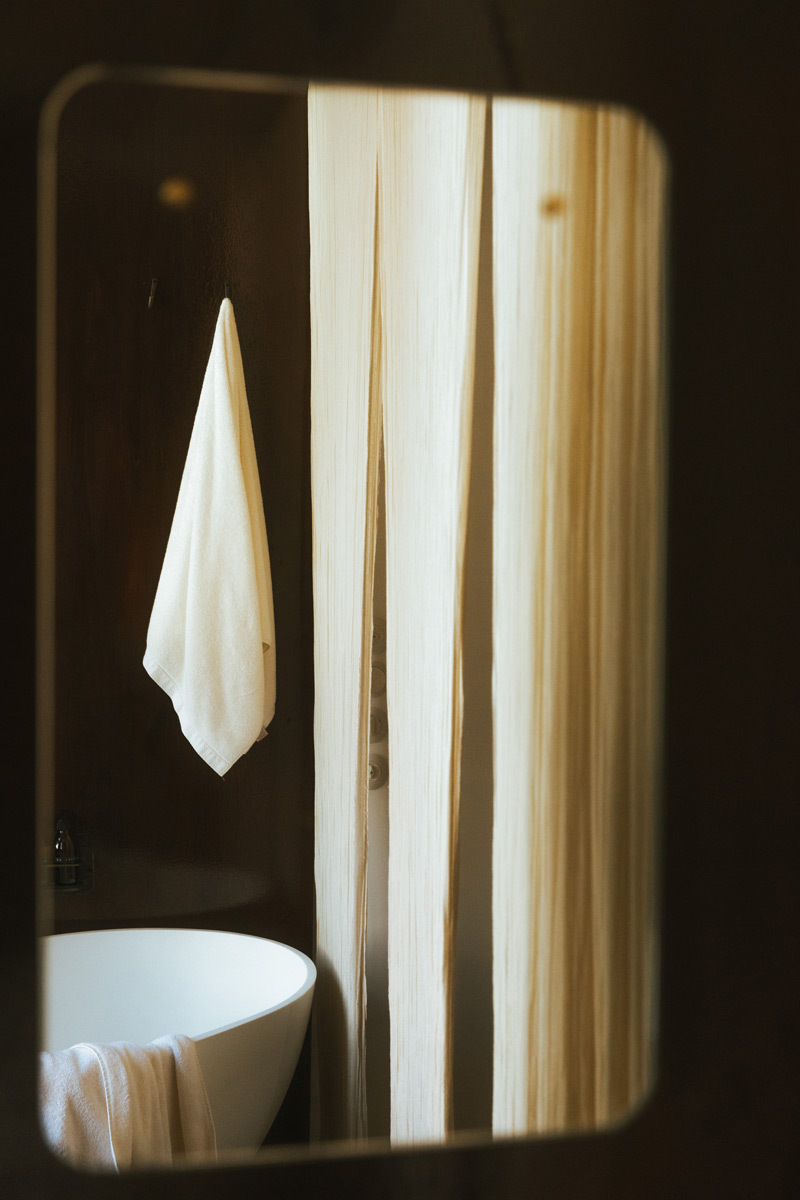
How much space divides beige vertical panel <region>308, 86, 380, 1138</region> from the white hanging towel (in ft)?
0.47

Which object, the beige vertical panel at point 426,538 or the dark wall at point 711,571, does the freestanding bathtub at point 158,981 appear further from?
the dark wall at point 711,571

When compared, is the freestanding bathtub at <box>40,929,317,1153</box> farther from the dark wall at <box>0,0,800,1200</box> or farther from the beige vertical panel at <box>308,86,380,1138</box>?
the dark wall at <box>0,0,800,1200</box>

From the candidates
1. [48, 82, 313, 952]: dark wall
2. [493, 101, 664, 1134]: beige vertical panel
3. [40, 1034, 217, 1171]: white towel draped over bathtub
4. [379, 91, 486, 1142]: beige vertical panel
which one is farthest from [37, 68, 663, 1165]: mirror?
[493, 101, 664, 1134]: beige vertical panel

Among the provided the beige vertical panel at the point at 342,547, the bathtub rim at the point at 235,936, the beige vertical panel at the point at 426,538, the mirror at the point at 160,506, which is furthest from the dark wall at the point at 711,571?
the mirror at the point at 160,506

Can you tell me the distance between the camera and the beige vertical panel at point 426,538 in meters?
0.65

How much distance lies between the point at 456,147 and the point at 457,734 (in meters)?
0.37

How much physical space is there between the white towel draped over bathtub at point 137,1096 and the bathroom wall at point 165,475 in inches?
19.6

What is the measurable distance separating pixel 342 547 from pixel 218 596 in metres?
0.38

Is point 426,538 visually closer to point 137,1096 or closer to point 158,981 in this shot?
point 137,1096

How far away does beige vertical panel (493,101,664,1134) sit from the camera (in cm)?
25

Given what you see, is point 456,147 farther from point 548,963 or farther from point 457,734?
point 548,963

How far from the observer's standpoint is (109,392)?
151 centimetres

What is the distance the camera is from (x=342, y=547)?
1083mm

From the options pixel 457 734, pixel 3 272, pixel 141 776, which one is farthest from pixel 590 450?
pixel 141 776
